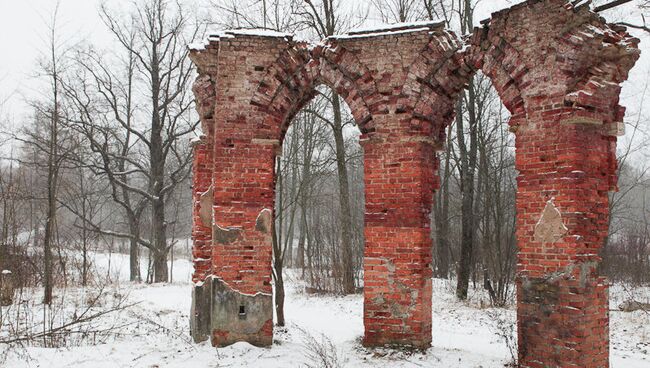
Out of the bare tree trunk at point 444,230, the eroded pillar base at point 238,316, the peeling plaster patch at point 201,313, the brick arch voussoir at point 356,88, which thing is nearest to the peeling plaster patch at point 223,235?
the eroded pillar base at point 238,316

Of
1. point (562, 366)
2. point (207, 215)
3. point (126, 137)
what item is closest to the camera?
point (562, 366)

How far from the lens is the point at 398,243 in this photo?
6582 mm

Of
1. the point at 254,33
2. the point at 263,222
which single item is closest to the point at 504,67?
the point at 254,33

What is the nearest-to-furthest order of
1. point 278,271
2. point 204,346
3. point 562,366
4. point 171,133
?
point 562,366 → point 204,346 → point 278,271 → point 171,133

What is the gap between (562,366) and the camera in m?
5.52

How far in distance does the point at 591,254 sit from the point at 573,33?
2681mm

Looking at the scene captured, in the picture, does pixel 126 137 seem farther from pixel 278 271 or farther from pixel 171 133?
pixel 278 271

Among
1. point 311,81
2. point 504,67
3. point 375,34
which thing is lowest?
point 504,67

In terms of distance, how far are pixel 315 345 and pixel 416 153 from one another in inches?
124

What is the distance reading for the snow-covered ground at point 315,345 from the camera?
246 inches

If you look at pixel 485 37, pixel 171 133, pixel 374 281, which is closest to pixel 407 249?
pixel 374 281

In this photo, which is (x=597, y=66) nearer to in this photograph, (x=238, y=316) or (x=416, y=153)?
(x=416, y=153)

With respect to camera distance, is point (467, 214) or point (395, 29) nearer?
point (395, 29)

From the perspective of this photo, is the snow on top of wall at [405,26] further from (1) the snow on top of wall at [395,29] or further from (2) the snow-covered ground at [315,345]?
(2) the snow-covered ground at [315,345]
